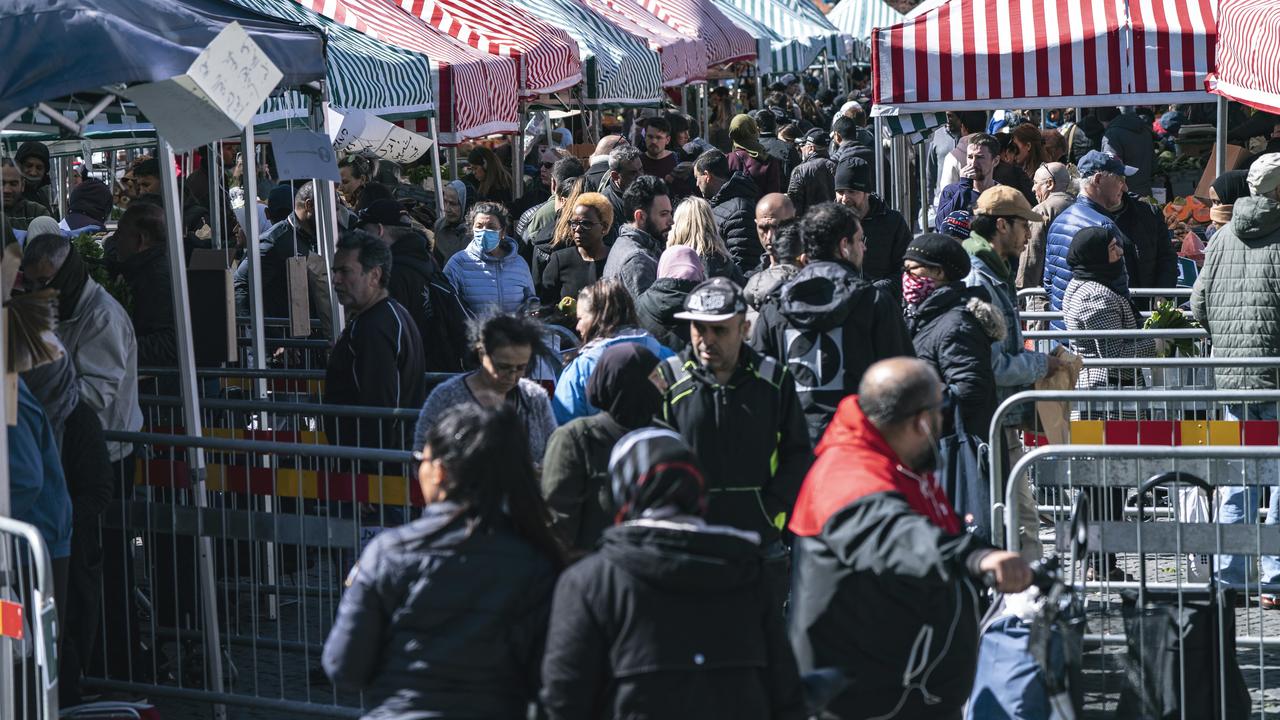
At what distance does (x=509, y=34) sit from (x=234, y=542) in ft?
29.1

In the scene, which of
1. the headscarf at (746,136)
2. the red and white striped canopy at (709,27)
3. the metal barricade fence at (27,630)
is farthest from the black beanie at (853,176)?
the red and white striped canopy at (709,27)

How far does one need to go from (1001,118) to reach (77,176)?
37.8ft

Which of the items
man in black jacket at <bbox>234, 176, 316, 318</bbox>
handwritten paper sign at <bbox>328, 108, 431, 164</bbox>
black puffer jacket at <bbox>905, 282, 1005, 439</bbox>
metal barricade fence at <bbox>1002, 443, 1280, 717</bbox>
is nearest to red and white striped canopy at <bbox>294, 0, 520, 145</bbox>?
handwritten paper sign at <bbox>328, 108, 431, 164</bbox>

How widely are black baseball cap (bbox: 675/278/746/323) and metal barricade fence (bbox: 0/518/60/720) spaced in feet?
6.86

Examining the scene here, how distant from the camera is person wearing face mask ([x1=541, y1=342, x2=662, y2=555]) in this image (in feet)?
17.7

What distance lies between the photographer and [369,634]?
12.2ft

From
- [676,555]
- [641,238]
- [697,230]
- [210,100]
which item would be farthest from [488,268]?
[676,555]

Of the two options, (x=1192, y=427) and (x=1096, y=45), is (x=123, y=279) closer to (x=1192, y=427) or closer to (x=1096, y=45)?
(x=1192, y=427)

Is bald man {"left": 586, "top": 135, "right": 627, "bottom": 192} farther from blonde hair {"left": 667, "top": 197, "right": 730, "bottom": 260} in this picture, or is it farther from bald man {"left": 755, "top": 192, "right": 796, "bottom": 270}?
bald man {"left": 755, "top": 192, "right": 796, "bottom": 270}

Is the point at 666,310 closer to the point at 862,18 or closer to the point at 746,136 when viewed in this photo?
the point at 746,136

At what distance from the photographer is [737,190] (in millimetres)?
12195

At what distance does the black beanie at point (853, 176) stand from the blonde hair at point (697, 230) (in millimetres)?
1221

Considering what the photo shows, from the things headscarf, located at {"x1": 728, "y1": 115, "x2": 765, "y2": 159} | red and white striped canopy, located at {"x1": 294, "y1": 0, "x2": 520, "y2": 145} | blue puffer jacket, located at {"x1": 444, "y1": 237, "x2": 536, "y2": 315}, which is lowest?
blue puffer jacket, located at {"x1": 444, "y1": 237, "x2": 536, "y2": 315}

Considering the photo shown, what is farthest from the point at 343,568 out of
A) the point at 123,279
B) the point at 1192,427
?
the point at 1192,427
